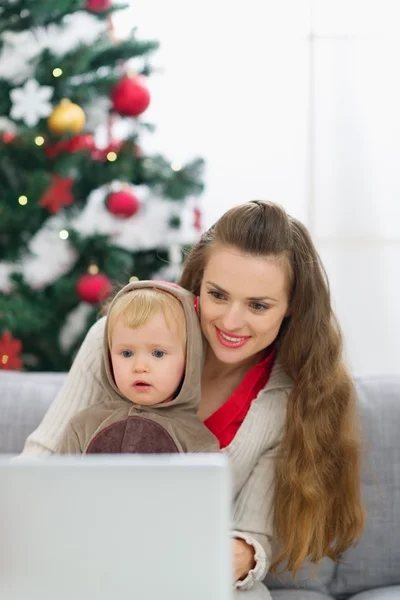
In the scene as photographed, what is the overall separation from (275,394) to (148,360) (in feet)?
1.22

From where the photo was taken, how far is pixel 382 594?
197cm

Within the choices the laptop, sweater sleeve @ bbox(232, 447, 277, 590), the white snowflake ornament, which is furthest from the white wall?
the laptop

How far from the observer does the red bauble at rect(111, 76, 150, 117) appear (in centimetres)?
312

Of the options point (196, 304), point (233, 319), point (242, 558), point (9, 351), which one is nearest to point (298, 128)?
point (9, 351)

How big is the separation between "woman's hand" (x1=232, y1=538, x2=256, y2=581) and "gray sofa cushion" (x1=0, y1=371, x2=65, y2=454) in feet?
1.92

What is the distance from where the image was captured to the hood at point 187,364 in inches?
68.8

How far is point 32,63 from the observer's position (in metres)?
3.11

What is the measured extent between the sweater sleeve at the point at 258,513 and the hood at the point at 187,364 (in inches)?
8.0

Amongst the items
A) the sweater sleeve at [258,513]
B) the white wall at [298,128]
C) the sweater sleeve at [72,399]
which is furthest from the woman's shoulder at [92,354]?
the white wall at [298,128]

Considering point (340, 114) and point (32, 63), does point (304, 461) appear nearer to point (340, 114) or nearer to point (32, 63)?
point (32, 63)

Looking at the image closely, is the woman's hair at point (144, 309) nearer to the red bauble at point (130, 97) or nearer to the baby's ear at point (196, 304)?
the baby's ear at point (196, 304)

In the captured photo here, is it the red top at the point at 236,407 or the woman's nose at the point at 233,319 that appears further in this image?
the red top at the point at 236,407

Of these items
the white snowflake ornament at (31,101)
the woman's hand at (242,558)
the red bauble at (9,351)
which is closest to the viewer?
the woman's hand at (242,558)

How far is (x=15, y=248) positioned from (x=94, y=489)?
2.47 metres
